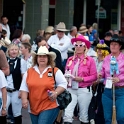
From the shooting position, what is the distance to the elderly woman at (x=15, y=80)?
10.6 metres

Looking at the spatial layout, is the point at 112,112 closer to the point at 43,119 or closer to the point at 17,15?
the point at 43,119

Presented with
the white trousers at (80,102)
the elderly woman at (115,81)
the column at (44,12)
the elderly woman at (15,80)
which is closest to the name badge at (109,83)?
the elderly woman at (115,81)

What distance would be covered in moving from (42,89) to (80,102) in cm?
171

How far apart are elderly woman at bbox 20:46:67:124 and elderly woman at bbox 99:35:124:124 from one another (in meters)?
1.02

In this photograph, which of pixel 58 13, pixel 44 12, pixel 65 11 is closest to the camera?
pixel 44 12

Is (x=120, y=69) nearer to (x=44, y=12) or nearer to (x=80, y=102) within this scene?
(x=80, y=102)

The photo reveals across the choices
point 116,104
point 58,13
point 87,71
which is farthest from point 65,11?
point 116,104

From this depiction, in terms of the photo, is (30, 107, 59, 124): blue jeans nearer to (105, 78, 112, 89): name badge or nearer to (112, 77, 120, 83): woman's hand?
(105, 78, 112, 89): name badge

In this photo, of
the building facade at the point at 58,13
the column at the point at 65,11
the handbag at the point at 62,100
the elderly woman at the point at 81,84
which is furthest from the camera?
the column at the point at 65,11

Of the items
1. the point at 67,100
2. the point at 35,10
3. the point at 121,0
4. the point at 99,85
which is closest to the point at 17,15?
the point at 35,10

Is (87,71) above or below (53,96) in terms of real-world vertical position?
above

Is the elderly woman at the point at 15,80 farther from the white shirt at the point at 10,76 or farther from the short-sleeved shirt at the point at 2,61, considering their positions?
the short-sleeved shirt at the point at 2,61

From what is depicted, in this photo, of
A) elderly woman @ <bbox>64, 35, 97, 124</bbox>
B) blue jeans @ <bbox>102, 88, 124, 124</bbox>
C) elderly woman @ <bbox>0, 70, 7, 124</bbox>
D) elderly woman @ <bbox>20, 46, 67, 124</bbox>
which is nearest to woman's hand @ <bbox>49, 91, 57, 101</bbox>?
elderly woman @ <bbox>20, 46, 67, 124</bbox>

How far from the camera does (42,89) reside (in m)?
8.41
